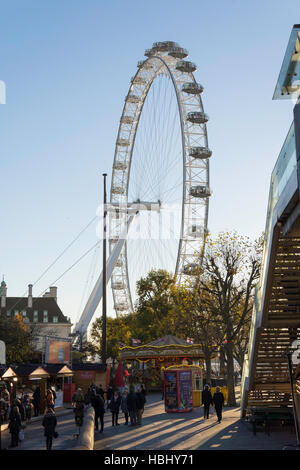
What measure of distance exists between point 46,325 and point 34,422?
6546 cm

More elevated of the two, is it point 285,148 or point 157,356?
point 285,148

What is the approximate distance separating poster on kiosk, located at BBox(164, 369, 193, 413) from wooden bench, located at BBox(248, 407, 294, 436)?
740 cm

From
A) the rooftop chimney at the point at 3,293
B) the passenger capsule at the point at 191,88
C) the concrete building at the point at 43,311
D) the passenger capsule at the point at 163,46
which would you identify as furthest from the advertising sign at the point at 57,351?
the rooftop chimney at the point at 3,293

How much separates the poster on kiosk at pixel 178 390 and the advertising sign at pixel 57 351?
21.9 ft

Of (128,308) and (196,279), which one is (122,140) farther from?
(196,279)

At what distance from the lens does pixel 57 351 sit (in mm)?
31641

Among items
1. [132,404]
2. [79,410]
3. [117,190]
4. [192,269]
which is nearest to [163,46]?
[117,190]

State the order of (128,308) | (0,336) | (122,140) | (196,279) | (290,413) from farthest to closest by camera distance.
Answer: (128,308)
(122,140)
(0,336)
(196,279)
(290,413)

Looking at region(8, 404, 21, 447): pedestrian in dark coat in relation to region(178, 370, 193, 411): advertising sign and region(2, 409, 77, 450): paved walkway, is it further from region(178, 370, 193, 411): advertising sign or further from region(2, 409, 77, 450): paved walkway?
region(178, 370, 193, 411): advertising sign

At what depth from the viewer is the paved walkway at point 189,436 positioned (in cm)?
1596

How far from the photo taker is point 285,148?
12.7 m

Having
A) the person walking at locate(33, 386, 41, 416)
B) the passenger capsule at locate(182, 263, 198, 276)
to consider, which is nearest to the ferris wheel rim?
the passenger capsule at locate(182, 263, 198, 276)
